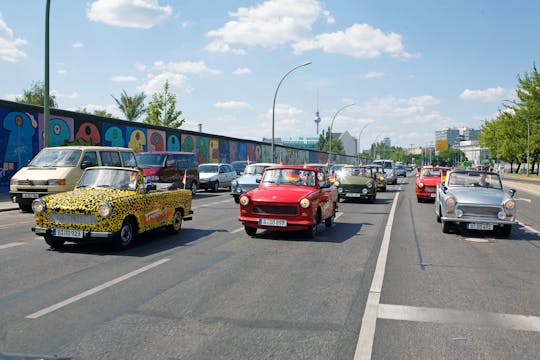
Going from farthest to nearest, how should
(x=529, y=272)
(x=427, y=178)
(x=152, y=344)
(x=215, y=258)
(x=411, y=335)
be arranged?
(x=427, y=178) → (x=215, y=258) → (x=529, y=272) → (x=411, y=335) → (x=152, y=344)

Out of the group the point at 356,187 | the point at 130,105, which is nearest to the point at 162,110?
the point at 130,105

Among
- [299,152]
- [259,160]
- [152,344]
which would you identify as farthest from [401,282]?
[299,152]

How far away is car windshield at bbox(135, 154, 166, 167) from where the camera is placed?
2197cm

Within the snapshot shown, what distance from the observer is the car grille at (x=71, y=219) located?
27.0 ft

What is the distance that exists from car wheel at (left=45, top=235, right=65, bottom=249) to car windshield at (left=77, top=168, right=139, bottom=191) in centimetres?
120

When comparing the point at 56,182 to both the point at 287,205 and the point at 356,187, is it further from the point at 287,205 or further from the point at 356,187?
the point at 356,187

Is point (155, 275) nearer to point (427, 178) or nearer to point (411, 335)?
point (411, 335)

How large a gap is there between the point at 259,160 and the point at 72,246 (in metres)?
45.7

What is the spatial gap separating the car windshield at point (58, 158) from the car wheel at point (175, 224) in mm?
6271

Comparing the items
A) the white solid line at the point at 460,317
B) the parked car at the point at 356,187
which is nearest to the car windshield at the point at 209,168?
the parked car at the point at 356,187

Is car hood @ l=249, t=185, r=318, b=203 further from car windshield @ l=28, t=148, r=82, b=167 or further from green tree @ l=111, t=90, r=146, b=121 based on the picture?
green tree @ l=111, t=90, r=146, b=121

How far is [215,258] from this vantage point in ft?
26.5

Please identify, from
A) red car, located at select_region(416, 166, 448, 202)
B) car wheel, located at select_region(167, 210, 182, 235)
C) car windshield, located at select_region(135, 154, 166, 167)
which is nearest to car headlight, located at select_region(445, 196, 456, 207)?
car wheel, located at select_region(167, 210, 182, 235)

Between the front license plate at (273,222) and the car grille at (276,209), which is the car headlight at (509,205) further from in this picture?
the front license plate at (273,222)
